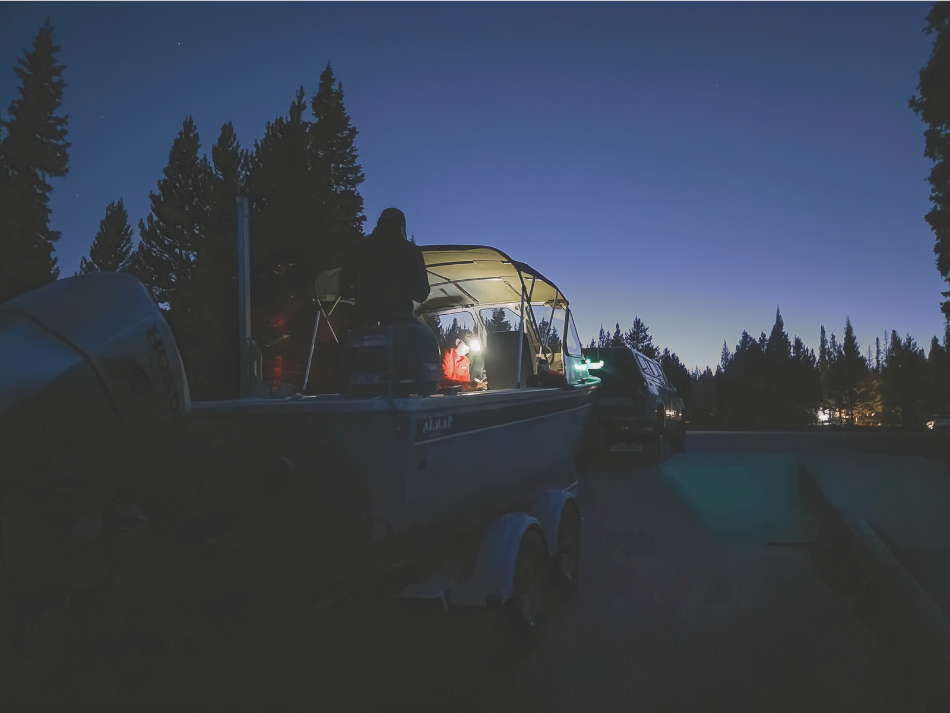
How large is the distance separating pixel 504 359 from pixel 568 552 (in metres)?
1.93

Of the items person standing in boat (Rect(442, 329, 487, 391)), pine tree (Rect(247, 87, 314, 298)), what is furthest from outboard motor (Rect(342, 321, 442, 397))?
pine tree (Rect(247, 87, 314, 298))

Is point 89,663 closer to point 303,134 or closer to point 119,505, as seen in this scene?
point 119,505

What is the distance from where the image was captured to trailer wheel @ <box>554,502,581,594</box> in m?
4.89

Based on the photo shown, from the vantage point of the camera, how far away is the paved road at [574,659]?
9.62ft

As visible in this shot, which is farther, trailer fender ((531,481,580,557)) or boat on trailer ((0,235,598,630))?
trailer fender ((531,481,580,557))

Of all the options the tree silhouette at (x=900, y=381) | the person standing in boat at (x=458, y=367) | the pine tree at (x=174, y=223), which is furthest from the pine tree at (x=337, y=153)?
the tree silhouette at (x=900, y=381)

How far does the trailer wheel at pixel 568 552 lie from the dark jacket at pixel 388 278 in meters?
1.88

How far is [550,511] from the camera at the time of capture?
4.77 metres

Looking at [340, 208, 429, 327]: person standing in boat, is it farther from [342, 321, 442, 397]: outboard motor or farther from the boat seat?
the boat seat

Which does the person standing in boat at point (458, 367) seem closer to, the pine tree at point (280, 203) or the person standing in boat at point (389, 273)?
the person standing in boat at point (389, 273)

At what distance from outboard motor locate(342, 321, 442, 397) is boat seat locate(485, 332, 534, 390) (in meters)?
1.78

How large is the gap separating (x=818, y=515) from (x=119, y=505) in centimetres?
758

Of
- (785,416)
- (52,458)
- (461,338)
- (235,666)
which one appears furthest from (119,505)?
(785,416)

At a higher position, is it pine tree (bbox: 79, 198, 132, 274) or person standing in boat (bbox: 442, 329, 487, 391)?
pine tree (bbox: 79, 198, 132, 274)
